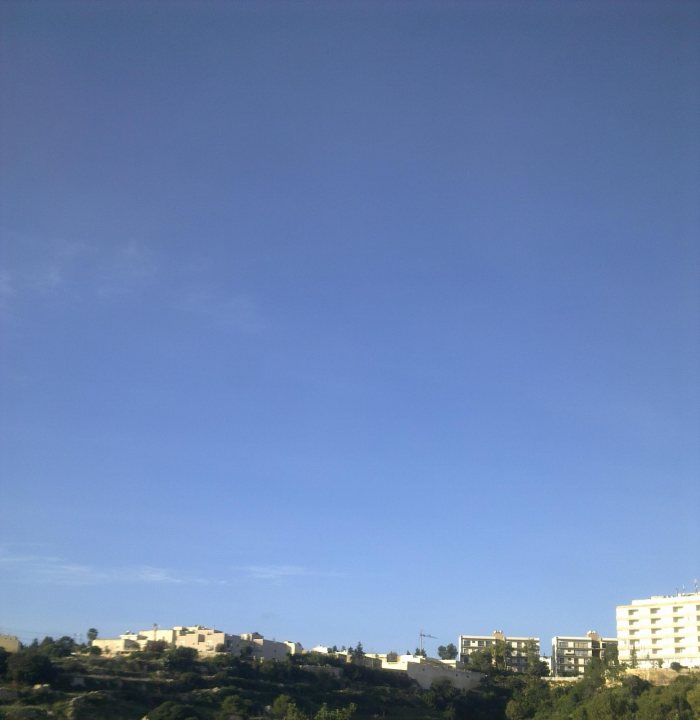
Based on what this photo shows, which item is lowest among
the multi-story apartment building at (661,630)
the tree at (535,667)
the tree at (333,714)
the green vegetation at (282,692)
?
the tree at (333,714)

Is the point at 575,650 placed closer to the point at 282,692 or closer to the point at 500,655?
the point at 500,655

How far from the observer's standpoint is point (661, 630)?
431 feet

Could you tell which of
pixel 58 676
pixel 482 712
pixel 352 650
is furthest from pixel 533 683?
pixel 58 676

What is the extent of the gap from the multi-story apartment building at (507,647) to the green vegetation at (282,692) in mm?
16731

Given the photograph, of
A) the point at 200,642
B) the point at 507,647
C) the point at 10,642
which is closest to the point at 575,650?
the point at 507,647

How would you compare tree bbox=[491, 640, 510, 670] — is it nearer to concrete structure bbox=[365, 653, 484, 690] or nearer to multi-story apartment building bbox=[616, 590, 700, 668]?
concrete structure bbox=[365, 653, 484, 690]

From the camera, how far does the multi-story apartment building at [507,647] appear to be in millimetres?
142750

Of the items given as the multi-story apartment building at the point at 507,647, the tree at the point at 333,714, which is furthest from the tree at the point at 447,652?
the tree at the point at 333,714

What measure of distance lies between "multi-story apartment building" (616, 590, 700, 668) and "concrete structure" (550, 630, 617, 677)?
1468 cm

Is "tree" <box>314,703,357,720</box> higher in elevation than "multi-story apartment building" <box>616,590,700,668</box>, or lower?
lower

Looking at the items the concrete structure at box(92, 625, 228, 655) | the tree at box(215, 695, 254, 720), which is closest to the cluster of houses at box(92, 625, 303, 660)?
the concrete structure at box(92, 625, 228, 655)

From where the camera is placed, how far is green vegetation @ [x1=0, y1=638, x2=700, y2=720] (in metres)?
80.1

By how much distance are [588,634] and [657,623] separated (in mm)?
27129

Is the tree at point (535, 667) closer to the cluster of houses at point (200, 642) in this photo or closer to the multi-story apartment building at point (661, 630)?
the multi-story apartment building at point (661, 630)
